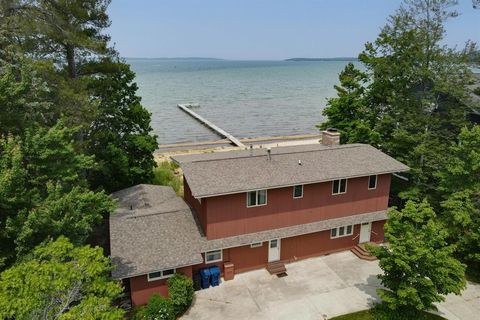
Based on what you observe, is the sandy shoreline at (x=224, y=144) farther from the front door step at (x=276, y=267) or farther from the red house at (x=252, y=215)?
the front door step at (x=276, y=267)

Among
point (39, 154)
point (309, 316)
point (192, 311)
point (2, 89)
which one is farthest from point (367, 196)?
point (2, 89)

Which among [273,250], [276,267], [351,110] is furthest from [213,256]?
[351,110]

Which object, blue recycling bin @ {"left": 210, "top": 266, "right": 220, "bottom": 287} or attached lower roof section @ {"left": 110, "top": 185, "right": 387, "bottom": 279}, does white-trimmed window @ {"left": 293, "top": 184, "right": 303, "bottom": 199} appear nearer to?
attached lower roof section @ {"left": 110, "top": 185, "right": 387, "bottom": 279}

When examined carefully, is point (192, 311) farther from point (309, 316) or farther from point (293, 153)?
point (293, 153)

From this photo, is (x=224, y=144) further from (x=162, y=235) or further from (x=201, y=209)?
(x=162, y=235)

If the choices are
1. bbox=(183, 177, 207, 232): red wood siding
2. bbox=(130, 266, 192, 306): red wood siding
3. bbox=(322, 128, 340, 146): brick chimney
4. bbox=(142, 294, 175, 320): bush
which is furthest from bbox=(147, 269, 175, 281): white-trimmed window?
bbox=(322, 128, 340, 146): brick chimney

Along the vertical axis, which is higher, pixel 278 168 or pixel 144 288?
pixel 278 168
